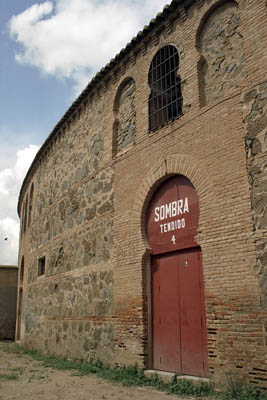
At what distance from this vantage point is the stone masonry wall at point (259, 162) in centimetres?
595

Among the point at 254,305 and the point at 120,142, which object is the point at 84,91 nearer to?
the point at 120,142

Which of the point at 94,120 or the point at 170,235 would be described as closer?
the point at 170,235

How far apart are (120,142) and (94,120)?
1.79 metres

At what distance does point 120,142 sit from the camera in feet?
32.9

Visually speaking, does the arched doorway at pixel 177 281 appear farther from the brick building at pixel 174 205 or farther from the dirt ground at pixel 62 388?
the dirt ground at pixel 62 388

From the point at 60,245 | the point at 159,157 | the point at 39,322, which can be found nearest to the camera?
the point at 159,157

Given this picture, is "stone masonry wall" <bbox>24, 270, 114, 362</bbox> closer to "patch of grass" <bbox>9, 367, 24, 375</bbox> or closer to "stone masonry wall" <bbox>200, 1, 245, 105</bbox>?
"patch of grass" <bbox>9, 367, 24, 375</bbox>

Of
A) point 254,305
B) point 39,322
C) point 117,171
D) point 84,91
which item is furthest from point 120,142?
point 39,322

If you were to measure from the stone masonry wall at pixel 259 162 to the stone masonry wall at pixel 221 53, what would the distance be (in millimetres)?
704

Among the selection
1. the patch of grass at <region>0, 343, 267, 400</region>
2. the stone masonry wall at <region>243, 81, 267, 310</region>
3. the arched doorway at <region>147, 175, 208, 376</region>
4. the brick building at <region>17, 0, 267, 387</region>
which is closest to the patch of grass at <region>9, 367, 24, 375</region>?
the patch of grass at <region>0, 343, 267, 400</region>

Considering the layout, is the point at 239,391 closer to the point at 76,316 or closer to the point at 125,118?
the point at 76,316

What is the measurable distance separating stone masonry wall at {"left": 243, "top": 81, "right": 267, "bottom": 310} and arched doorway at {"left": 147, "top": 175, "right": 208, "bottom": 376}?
4.61 feet

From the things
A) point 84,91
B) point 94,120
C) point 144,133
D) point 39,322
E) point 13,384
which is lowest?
point 13,384

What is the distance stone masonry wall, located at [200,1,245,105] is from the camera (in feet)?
23.9
